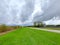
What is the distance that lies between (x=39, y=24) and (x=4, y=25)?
47542 mm

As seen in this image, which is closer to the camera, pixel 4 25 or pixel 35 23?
pixel 4 25

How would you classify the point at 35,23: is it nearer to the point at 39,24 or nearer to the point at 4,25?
the point at 39,24

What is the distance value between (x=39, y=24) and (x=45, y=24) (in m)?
4.86

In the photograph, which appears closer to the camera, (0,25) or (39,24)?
(0,25)

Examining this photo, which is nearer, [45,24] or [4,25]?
[4,25]

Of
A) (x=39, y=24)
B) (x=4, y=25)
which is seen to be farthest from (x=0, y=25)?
(x=39, y=24)

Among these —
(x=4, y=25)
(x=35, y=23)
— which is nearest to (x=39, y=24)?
(x=35, y=23)

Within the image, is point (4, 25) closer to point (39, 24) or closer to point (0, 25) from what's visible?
point (0, 25)

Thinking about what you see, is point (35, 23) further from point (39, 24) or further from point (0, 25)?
point (0, 25)

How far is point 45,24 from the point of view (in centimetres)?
12888

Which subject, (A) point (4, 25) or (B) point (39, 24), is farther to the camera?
(B) point (39, 24)

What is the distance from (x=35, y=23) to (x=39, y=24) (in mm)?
4376

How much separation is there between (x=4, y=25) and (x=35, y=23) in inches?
1930

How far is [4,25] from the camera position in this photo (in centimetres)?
8581
